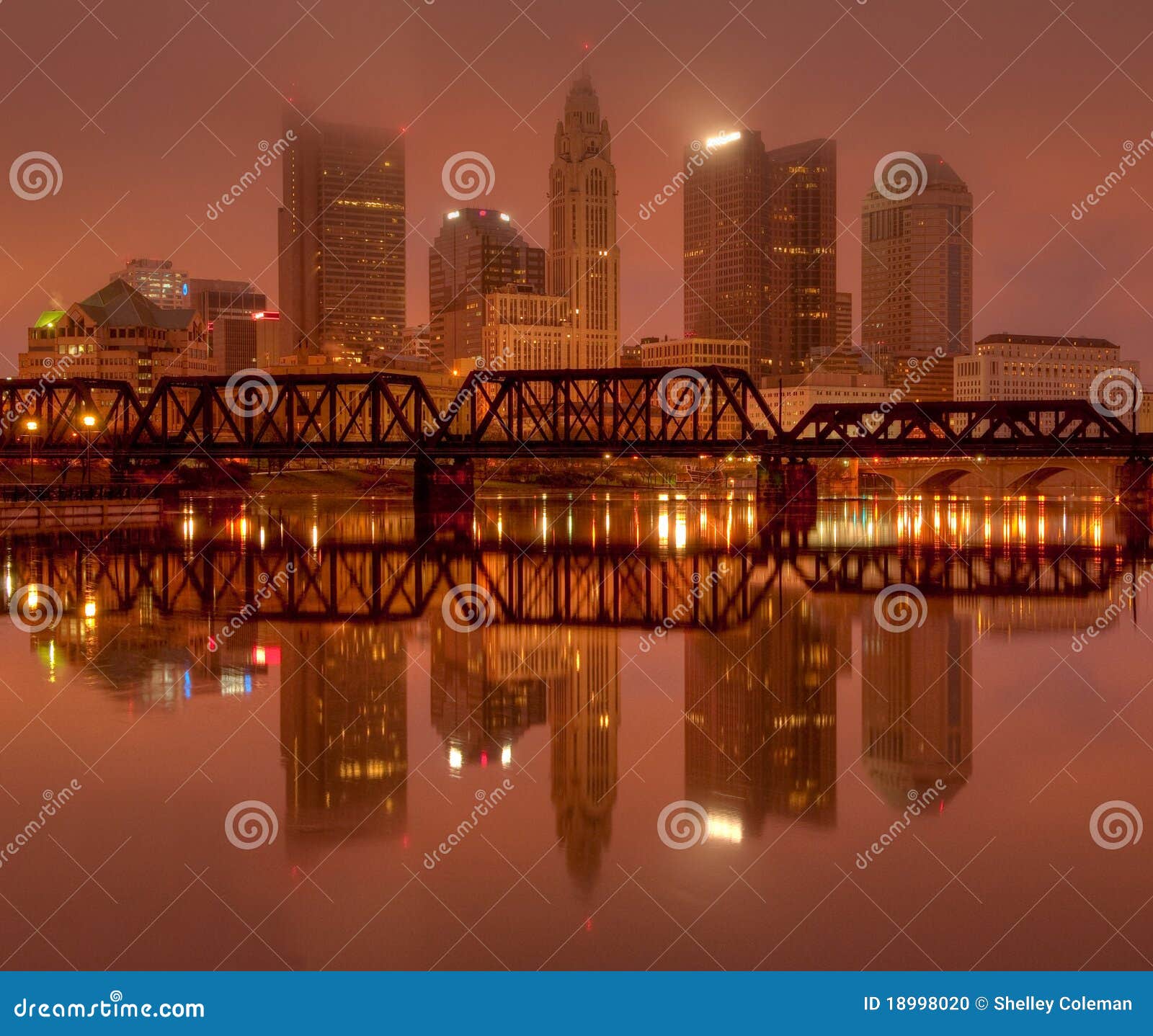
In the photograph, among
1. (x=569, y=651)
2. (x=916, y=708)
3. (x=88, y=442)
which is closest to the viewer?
(x=916, y=708)

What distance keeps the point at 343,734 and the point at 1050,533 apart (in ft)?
192

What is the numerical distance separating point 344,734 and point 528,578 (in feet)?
72.0

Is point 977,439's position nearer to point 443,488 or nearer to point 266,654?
point 443,488

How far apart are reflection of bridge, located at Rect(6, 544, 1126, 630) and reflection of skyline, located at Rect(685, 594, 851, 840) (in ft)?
10.7

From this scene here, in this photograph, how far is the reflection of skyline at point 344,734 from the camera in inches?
467

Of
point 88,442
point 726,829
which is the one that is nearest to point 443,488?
point 88,442

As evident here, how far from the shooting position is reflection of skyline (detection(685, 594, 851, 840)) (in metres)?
12.1

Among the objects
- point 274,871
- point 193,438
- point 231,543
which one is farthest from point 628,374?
point 274,871

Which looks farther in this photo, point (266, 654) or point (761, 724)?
point (266, 654)

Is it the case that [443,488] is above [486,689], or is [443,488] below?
above

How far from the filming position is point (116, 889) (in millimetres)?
9961

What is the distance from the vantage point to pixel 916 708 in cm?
1667

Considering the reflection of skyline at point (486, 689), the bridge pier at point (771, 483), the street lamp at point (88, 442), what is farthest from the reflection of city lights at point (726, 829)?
the bridge pier at point (771, 483)

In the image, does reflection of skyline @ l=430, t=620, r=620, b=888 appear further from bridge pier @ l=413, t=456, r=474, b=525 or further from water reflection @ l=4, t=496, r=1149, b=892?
bridge pier @ l=413, t=456, r=474, b=525
